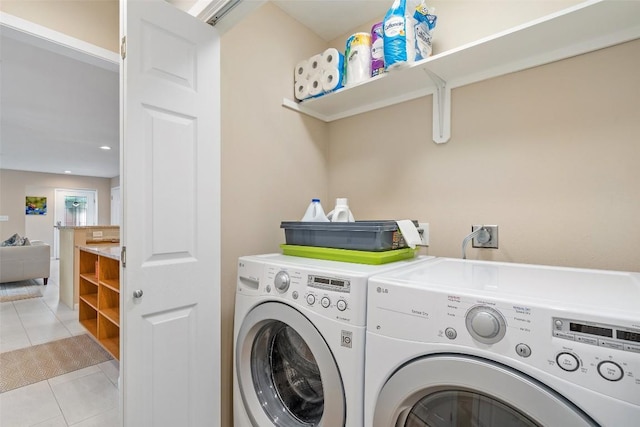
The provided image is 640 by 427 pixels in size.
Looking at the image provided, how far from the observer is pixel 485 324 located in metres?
0.68

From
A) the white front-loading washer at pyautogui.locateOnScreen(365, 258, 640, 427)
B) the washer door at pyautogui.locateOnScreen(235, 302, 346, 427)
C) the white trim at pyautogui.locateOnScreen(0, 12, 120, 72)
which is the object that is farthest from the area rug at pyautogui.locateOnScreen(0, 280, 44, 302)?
the white front-loading washer at pyautogui.locateOnScreen(365, 258, 640, 427)

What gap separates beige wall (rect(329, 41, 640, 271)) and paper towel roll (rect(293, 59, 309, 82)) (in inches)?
20.7

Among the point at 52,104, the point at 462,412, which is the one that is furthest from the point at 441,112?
the point at 52,104

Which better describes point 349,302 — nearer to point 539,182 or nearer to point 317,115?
point 539,182

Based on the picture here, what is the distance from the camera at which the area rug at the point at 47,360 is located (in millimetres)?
2191

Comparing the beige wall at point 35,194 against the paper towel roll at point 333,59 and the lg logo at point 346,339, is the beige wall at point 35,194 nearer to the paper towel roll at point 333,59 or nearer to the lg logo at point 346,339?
the paper towel roll at point 333,59

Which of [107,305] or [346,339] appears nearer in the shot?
[346,339]

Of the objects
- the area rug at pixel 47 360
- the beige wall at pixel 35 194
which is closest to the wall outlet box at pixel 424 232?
the area rug at pixel 47 360

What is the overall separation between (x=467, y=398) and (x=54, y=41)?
2.15 m

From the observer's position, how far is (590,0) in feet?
3.29

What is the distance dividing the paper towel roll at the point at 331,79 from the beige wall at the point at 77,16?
3.71 ft

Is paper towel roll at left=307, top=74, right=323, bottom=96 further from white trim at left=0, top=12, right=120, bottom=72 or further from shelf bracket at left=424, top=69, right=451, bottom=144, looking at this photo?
white trim at left=0, top=12, right=120, bottom=72

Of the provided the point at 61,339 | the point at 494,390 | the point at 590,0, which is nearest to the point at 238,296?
the point at 494,390

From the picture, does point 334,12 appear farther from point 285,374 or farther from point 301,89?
point 285,374
